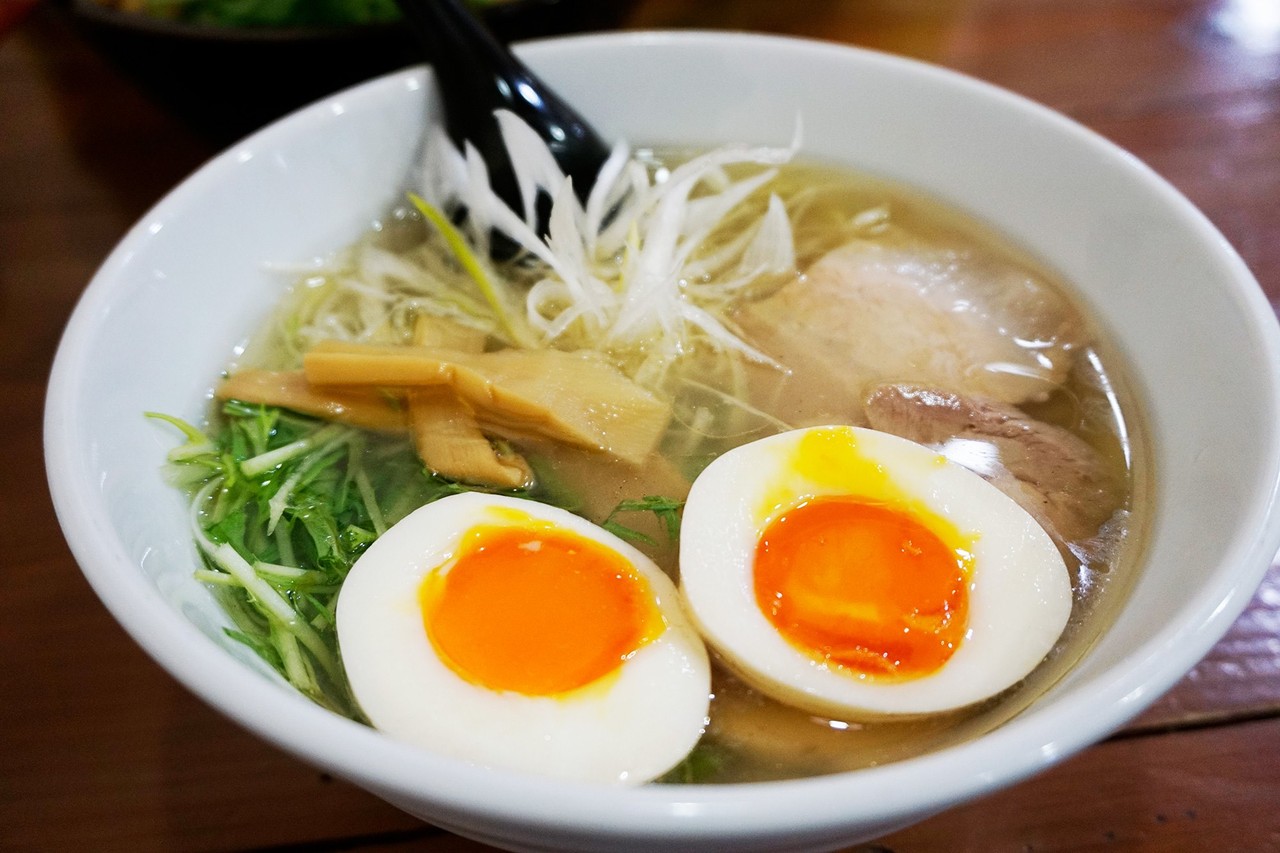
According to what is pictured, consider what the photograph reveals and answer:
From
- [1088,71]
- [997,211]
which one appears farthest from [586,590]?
[1088,71]

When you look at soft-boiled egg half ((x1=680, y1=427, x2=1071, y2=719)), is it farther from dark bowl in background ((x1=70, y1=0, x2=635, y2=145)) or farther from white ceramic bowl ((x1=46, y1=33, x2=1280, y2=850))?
dark bowl in background ((x1=70, y1=0, x2=635, y2=145))

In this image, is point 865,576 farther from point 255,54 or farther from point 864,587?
point 255,54

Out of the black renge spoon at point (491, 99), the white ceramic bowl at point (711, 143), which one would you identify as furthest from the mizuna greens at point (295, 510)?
the black renge spoon at point (491, 99)

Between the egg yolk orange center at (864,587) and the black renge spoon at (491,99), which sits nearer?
the egg yolk orange center at (864,587)

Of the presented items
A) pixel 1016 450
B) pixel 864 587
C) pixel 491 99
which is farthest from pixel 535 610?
pixel 491 99

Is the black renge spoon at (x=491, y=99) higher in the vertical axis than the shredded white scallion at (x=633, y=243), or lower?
higher

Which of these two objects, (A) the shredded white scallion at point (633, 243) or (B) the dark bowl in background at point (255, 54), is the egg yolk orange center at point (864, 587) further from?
(B) the dark bowl in background at point (255, 54)

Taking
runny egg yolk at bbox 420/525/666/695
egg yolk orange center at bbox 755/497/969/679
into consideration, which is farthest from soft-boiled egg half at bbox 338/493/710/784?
egg yolk orange center at bbox 755/497/969/679
